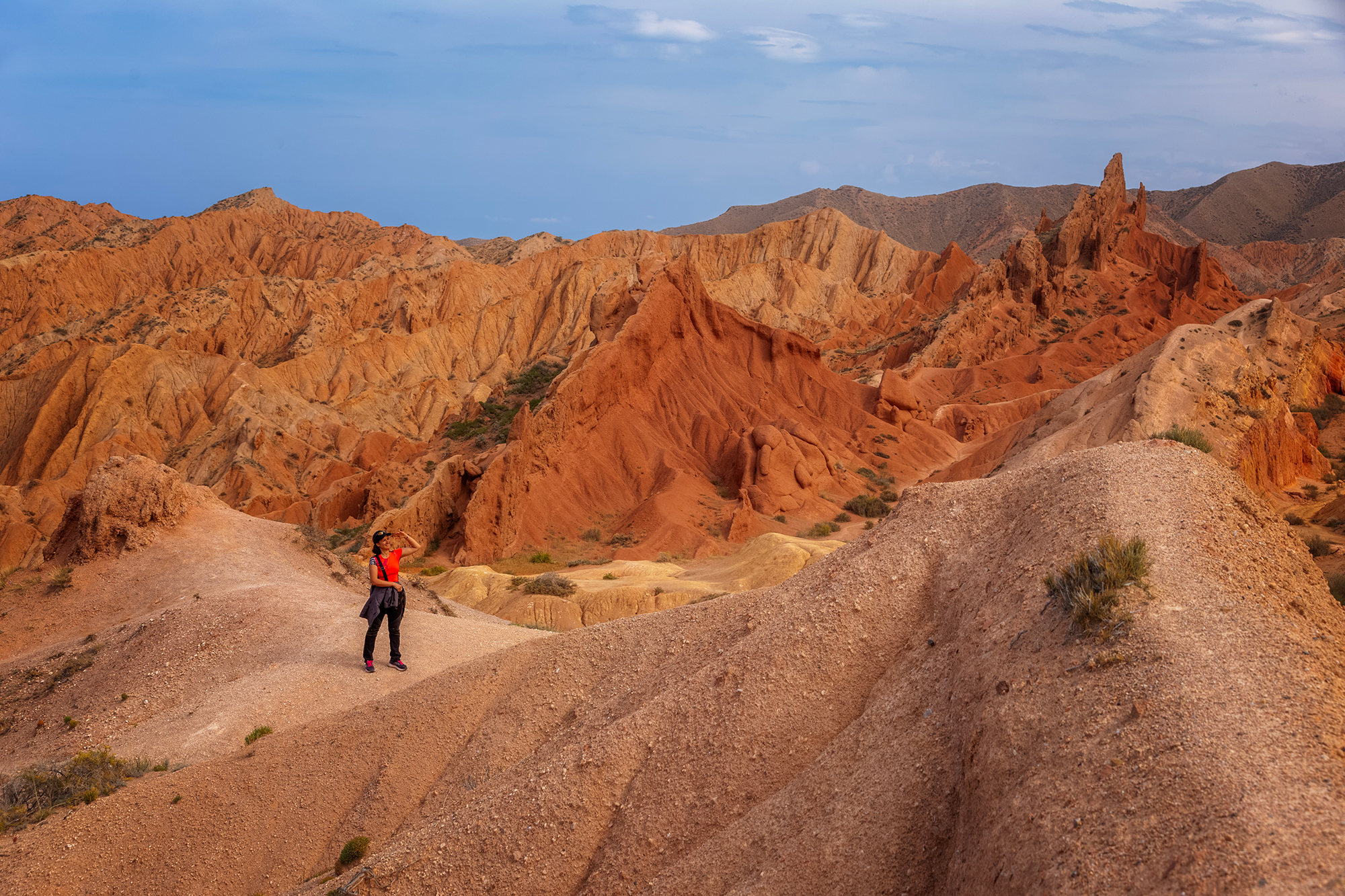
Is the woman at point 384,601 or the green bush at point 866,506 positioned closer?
A: the woman at point 384,601

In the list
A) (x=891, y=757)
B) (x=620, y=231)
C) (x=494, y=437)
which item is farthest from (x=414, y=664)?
(x=620, y=231)

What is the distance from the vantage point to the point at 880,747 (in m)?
5.05

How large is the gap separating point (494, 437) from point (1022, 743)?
28.8 meters

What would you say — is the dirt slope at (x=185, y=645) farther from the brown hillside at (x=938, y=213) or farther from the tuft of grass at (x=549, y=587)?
the brown hillside at (x=938, y=213)

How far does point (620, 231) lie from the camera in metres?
103

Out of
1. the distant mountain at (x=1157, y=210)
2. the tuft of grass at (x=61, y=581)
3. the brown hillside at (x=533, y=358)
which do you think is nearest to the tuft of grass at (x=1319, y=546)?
the brown hillside at (x=533, y=358)

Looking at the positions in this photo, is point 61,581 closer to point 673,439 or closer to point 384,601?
point 384,601

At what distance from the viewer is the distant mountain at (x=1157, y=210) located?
11038 cm

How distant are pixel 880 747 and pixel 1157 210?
459 feet

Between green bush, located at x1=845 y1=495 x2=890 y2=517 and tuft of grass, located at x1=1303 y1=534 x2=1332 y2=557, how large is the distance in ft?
54.9

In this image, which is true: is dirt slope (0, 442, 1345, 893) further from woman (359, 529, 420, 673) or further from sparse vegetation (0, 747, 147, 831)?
woman (359, 529, 420, 673)

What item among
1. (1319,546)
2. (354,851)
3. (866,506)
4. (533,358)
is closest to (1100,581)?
(354,851)

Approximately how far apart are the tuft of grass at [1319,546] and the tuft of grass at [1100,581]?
14.1 metres

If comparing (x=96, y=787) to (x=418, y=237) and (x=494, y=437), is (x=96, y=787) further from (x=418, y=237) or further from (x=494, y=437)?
(x=418, y=237)
